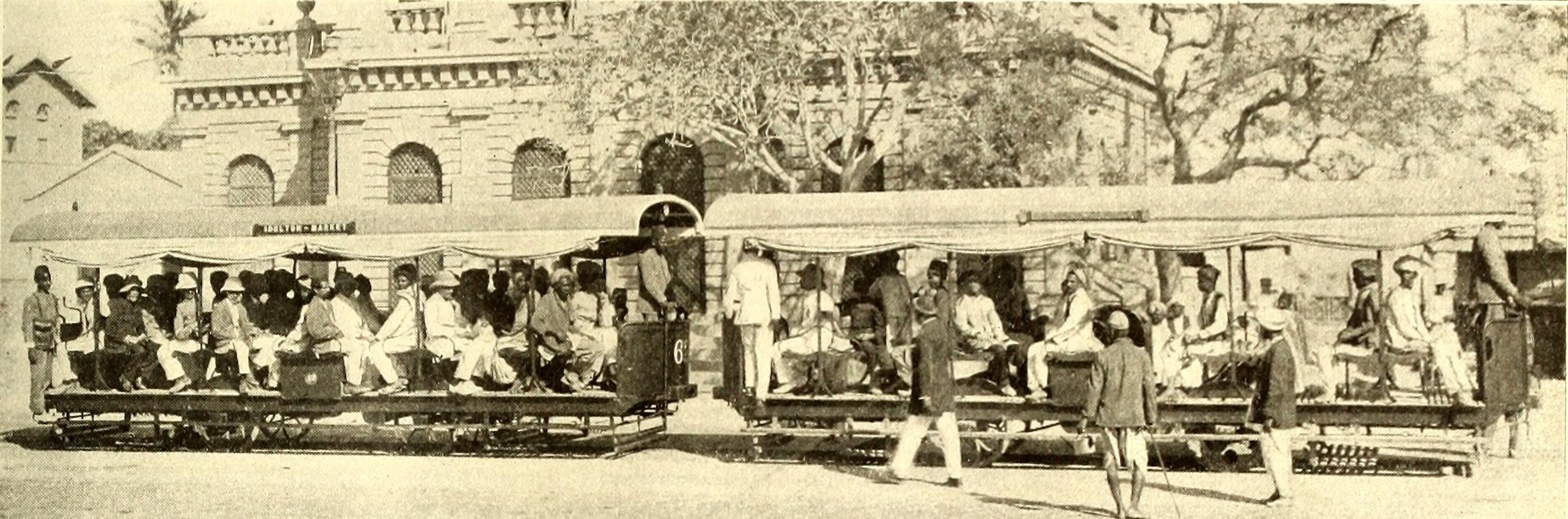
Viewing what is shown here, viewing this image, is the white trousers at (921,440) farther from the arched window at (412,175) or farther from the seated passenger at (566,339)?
the arched window at (412,175)

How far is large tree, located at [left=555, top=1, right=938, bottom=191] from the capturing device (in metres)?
15.8

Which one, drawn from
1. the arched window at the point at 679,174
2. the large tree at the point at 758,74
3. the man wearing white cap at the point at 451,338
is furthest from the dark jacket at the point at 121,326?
the arched window at the point at 679,174

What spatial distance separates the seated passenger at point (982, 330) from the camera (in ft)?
39.9

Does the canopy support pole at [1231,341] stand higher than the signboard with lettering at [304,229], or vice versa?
the signboard with lettering at [304,229]

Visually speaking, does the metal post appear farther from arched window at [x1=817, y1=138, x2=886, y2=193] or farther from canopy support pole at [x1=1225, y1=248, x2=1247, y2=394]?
arched window at [x1=817, y1=138, x2=886, y2=193]

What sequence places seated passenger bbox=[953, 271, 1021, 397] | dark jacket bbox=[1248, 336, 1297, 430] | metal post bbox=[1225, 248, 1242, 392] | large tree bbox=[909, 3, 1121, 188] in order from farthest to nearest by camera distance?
large tree bbox=[909, 3, 1121, 188]
seated passenger bbox=[953, 271, 1021, 397]
metal post bbox=[1225, 248, 1242, 392]
dark jacket bbox=[1248, 336, 1297, 430]

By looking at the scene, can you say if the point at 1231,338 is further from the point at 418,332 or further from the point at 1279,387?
the point at 418,332

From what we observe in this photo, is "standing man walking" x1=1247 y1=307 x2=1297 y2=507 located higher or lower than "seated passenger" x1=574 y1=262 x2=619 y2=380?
lower

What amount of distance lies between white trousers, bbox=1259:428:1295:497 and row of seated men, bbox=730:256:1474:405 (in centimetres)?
95

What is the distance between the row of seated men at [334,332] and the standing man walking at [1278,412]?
5613mm

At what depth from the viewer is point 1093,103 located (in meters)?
16.9

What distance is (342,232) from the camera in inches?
522

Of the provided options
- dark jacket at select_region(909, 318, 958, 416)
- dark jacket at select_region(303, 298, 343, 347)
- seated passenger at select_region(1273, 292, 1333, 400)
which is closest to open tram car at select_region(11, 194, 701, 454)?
dark jacket at select_region(303, 298, 343, 347)

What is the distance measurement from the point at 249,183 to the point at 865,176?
24.6 feet
